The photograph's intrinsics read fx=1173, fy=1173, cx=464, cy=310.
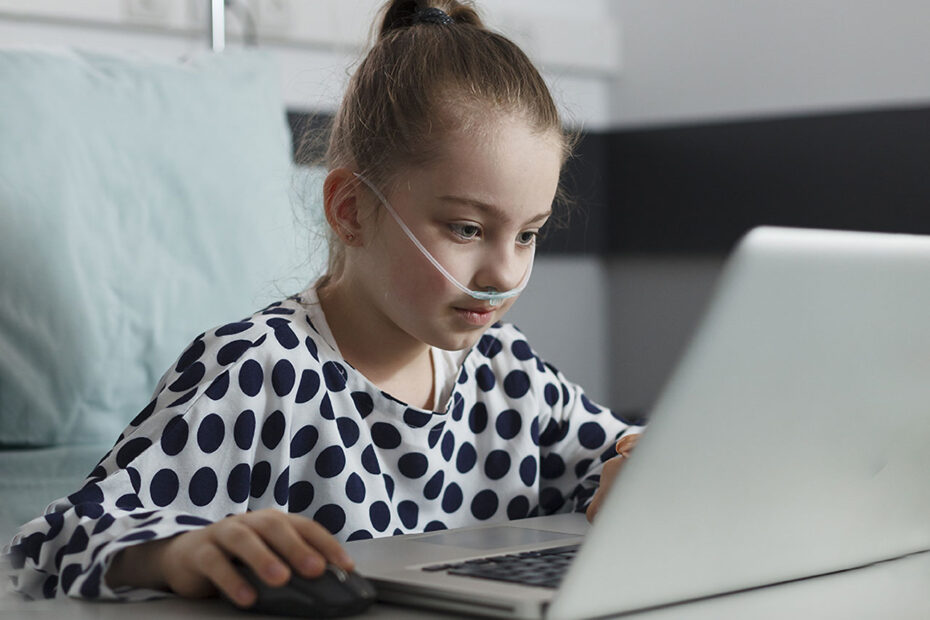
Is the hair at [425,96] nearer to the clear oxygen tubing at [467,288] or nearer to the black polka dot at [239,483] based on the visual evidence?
the clear oxygen tubing at [467,288]

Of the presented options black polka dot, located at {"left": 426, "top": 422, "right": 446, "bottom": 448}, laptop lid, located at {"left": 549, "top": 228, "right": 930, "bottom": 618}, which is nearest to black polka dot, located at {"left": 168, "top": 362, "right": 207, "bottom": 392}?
black polka dot, located at {"left": 426, "top": 422, "right": 446, "bottom": 448}

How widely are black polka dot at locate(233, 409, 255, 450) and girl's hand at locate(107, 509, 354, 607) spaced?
25cm

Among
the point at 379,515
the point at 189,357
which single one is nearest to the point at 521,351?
the point at 379,515

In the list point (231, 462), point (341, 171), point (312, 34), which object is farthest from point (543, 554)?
point (312, 34)

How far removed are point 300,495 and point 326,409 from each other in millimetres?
70

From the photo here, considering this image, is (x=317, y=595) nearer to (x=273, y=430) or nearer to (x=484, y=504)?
(x=273, y=430)

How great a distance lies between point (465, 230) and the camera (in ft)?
2.93

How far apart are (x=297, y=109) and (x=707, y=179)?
0.93 metres

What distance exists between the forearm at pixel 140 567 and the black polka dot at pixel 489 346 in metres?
0.51

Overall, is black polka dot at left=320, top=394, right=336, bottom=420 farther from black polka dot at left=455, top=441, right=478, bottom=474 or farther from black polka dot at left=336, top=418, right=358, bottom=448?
black polka dot at left=455, top=441, right=478, bottom=474

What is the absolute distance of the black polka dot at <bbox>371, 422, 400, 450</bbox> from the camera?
939mm

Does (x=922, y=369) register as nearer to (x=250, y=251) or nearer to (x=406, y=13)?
(x=406, y=13)

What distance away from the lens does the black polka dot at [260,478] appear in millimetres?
872

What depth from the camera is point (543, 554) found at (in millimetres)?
632
